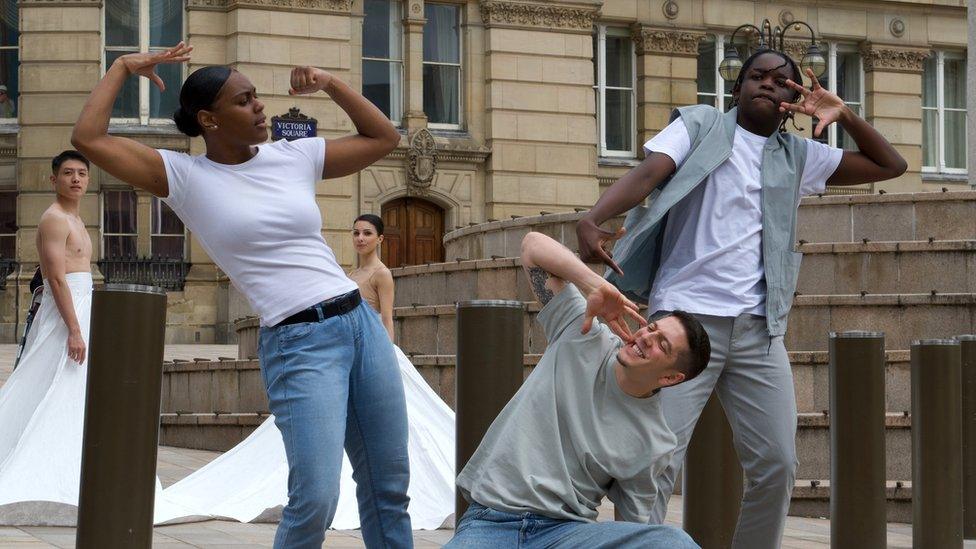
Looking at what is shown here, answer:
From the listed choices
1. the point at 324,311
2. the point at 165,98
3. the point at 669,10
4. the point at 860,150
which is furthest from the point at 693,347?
the point at 669,10

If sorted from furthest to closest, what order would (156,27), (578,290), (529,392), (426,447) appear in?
1. (156,27)
2. (426,447)
3. (578,290)
4. (529,392)

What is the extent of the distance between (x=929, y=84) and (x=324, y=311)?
29.3 metres

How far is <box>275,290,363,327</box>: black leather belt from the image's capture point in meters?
4.84

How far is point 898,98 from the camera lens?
103 feet

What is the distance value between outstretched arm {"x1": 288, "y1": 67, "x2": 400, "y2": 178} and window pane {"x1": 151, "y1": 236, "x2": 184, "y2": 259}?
853 inches

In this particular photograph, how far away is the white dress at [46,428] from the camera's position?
304 inches

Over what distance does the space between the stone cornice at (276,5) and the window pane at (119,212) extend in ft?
10.7

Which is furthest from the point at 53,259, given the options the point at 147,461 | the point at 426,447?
the point at 147,461

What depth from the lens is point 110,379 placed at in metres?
4.63

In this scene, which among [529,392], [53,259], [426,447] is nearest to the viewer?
[529,392]

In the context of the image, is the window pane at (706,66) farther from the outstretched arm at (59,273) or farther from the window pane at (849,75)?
the outstretched arm at (59,273)

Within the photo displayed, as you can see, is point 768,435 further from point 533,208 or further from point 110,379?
point 533,208

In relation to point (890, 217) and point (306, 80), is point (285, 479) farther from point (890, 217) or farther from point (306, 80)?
point (890, 217)

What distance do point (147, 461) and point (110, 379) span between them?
11.0 inches
